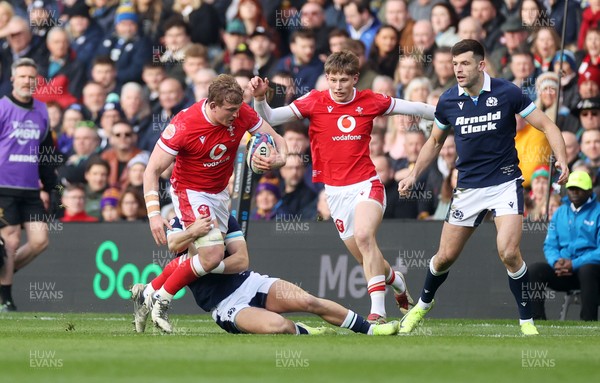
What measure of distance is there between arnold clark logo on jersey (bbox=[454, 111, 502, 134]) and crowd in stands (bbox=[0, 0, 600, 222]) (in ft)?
12.4

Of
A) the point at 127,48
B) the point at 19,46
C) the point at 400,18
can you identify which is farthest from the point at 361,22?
the point at 19,46

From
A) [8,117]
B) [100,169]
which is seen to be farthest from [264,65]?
[8,117]

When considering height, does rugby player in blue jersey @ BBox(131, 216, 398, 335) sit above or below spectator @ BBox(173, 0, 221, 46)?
below

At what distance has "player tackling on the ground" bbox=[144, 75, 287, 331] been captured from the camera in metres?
11.1

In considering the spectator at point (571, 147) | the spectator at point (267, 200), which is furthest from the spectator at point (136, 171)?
the spectator at point (571, 147)

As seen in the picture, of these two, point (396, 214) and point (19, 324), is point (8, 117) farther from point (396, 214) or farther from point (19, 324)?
point (396, 214)

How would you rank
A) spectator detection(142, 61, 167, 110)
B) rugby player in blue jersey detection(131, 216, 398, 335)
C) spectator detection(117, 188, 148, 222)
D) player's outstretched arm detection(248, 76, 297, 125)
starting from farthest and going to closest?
spectator detection(142, 61, 167, 110) → spectator detection(117, 188, 148, 222) → player's outstretched arm detection(248, 76, 297, 125) → rugby player in blue jersey detection(131, 216, 398, 335)

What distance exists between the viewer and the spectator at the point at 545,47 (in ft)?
55.1

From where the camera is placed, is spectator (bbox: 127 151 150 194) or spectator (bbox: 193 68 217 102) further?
spectator (bbox: 193 68 217 102)

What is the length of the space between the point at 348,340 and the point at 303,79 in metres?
9.11

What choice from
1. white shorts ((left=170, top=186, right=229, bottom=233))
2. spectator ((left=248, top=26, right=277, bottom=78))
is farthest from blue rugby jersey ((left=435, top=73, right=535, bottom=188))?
spectator ((left=248, top=26, right=277, bottom=78))

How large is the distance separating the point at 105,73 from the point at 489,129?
34.4 feet

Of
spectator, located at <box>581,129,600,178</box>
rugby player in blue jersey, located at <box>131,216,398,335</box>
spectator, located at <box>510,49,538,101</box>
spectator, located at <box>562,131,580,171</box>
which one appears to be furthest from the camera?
spectator, located at <box>510,49,538,101</box>

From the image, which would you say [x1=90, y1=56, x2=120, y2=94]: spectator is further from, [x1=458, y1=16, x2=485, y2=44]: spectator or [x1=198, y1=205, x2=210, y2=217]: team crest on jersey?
[x1=198, y1=205, x2=210, y2=217]: team crest on jersey
